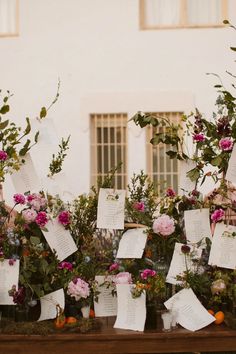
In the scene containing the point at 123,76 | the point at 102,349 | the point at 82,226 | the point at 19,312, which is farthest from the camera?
the point at 123,76

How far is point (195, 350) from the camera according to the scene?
1.86 meters

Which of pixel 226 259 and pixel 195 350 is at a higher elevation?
pixel 226 259

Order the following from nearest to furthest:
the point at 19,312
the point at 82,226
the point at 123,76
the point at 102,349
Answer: the point at 102,349 → the point at 19,312 → the point at 82,226 → the point at 123,76

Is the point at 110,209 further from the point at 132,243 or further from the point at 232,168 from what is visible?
the point at 232,168

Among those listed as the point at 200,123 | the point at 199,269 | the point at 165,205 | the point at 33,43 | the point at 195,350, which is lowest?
the point at 195,350

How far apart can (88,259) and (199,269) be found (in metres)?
0.37

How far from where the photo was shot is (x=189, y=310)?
78.2 inches

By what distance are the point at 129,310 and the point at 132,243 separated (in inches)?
9.5

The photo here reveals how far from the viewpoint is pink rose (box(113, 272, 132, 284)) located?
1989 millimetres

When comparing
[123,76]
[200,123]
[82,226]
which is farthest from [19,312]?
[123,76]

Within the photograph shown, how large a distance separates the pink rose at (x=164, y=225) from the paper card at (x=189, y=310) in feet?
0.64

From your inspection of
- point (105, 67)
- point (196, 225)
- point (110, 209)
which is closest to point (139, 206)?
point (110, 209)

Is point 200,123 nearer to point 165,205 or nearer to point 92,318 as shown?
point 165,205

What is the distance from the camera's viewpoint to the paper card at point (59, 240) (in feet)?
6.89
